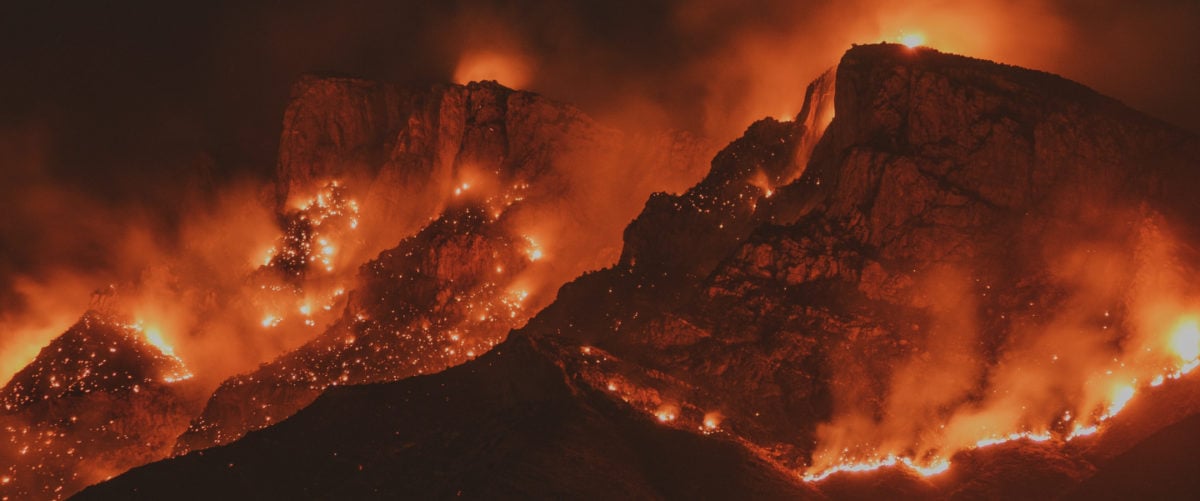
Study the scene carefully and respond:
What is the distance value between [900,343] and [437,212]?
6444 centimetres

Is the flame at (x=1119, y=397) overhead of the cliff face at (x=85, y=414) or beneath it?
beneath

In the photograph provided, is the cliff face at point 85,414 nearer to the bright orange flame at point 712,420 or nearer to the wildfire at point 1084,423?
the bright orange flame at point 712,420

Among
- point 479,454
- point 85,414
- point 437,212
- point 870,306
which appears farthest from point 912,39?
point 85,414

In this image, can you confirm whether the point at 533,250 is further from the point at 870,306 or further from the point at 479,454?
the point at 479,454

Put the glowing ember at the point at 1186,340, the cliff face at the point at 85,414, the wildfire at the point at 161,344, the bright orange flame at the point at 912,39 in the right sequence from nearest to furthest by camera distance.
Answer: the glowing ember at the point at 1186,340 < the bright orange flame at the point at 912,39 < the cliff face at the point at 85,414 < the wildfire at the point at 161,344

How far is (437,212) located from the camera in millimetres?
110312

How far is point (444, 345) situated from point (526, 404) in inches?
1559

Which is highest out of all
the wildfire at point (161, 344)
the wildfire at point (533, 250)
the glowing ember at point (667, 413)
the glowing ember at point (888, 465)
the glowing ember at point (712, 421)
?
the wildfire at point (161, 344)

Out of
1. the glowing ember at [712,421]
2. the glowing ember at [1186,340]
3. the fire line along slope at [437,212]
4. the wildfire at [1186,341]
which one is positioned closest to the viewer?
the wildfire at [1186,341]

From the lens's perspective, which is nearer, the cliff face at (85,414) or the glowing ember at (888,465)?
the glowing ember at (888,465)

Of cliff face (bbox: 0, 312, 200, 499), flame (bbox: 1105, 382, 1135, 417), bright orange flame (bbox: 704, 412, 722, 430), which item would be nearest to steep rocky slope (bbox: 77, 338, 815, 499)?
bright orange flame (bbox: 704, 412, 722, 430)

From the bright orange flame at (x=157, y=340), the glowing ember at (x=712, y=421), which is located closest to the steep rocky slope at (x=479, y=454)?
the glowing ember at (x=712, y=421)

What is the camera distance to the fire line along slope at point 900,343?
50.5 metres

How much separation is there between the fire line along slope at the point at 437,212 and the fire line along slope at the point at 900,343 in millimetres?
31063
